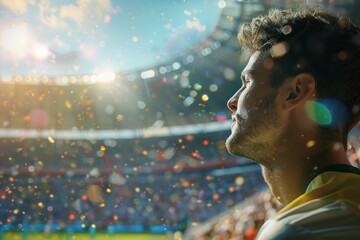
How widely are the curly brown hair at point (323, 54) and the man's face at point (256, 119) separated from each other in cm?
6

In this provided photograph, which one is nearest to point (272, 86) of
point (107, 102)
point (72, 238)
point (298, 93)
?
point (298, 93)

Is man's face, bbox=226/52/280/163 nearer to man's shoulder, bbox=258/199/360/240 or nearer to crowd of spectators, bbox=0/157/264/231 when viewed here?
man's shoulder, bbox=258/199/360/240

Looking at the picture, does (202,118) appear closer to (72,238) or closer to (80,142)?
(80,142)

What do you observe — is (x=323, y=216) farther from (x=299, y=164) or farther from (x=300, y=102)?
(x=300, y=102)

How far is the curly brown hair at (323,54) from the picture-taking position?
139 centimetres

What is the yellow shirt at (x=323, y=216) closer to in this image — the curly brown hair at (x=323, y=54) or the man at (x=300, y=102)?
the man at (x=300, y=102)

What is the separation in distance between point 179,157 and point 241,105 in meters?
23.8

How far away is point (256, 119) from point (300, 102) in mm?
164

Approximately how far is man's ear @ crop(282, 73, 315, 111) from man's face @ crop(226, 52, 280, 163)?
0.04 meters

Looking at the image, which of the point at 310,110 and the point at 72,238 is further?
the point at 72,238

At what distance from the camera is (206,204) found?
21.9 m

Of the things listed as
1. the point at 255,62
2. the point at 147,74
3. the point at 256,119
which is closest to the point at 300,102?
the point at 256,119

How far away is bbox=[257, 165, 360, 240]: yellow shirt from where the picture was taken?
0.79 m

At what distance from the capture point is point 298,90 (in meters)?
1.37
